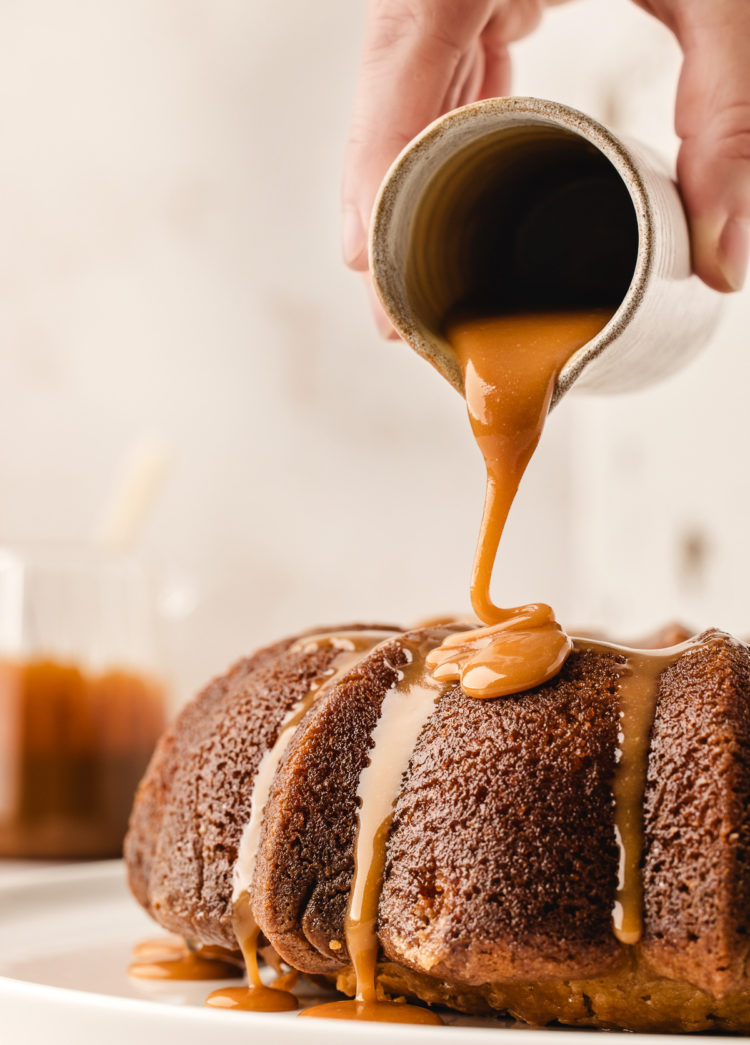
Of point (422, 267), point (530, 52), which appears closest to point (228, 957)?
point (422, 267)

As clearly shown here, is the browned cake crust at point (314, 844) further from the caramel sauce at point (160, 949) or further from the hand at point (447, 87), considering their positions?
the hand at point (447, 87)

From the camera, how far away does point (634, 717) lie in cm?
121

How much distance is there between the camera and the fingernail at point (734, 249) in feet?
4.83

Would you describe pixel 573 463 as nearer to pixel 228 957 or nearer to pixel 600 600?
pixel 600 600

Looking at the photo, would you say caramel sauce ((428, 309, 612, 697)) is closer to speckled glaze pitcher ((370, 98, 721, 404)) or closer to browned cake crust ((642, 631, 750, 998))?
speckled glaze pitcher ((370, 98, 721, 404))

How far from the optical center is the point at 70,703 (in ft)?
8.16

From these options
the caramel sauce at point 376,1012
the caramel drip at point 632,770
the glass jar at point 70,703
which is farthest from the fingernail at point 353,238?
the glass jar at point 70,703

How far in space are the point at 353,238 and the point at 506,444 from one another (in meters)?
0.46

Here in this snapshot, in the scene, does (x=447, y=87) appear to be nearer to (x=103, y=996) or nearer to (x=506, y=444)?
(x=506, y=444)

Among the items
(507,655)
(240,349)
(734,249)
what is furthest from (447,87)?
(240,349)

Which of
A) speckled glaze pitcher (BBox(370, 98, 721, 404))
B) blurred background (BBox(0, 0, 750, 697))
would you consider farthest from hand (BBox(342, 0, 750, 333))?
blurred background (BBox(0, 0, 750, 697))

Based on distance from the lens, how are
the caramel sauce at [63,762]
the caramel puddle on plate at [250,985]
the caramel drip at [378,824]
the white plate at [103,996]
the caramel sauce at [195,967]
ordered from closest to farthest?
the white plate at [103,996]
the caramel drip at [378,824]
the caramel puddle on plate at [250,985]
the caramel sauce at [195,967]
the caramel sauce at [63,762]

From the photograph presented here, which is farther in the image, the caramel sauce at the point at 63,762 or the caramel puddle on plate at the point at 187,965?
the caramel sauce at the point at 63,762

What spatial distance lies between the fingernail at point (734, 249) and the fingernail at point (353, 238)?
1.56ft
